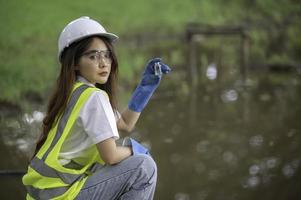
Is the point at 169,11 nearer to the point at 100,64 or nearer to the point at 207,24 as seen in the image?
the point at 207,24

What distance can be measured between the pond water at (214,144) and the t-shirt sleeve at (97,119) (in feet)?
5.49

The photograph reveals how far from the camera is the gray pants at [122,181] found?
2367mm

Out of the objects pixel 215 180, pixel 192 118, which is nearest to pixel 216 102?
pixel 192 118

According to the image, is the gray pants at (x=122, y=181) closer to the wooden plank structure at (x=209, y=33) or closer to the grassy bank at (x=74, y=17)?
the grassy bank at (x=74, y=17)

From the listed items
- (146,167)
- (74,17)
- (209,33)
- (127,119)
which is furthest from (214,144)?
(74,17)

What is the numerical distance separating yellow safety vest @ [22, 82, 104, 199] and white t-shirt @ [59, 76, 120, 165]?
3 cm

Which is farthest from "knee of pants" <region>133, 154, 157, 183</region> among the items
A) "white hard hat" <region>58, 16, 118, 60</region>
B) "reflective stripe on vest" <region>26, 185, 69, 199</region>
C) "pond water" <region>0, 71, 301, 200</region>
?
"pond water" <region>0, 71, 301, 200</region>

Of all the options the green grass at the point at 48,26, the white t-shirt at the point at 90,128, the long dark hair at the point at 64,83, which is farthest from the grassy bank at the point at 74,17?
the white t-shirt at the point at 90,128

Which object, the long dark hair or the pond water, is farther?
the pond water

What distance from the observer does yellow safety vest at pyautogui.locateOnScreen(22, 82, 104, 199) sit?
230 centimetres

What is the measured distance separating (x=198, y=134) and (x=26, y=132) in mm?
1744

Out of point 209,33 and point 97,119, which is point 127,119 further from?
point 209,33

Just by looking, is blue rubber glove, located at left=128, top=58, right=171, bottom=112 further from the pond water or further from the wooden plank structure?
the wooden plank structure

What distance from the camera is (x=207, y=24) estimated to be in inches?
414
